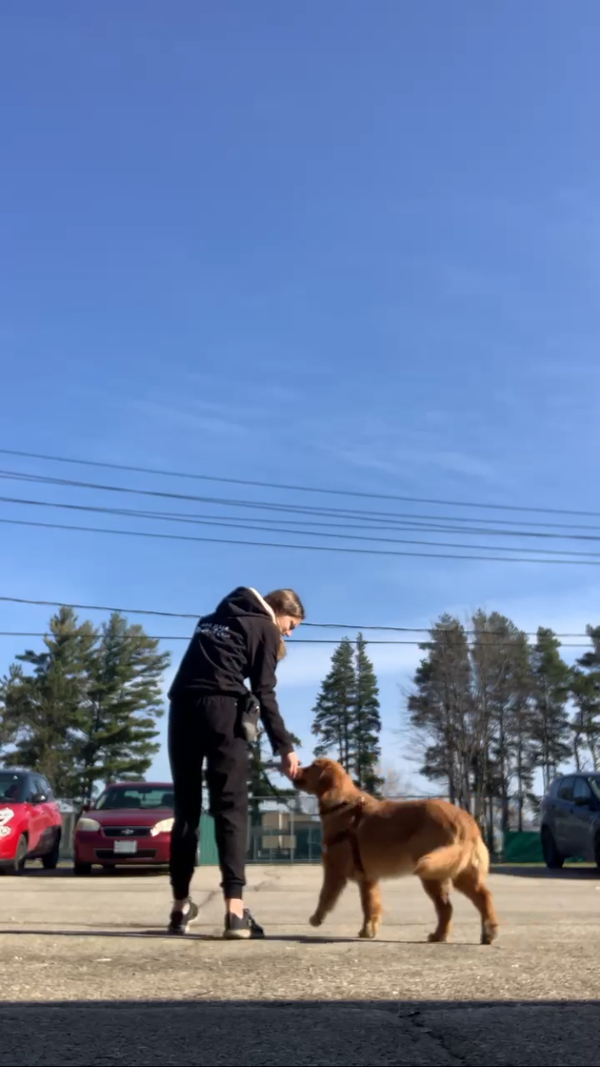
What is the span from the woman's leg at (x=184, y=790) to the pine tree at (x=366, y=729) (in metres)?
42.5

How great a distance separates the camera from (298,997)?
3.05 meters

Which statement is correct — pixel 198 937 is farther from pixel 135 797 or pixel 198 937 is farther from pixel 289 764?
pixel 135 797

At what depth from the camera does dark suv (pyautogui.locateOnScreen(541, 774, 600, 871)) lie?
50.1 ft

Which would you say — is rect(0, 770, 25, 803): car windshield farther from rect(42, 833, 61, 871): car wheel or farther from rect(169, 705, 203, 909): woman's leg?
rect(169, 705, 203, 909): woman's leg

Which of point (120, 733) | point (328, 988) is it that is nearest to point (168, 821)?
point (328, 988)

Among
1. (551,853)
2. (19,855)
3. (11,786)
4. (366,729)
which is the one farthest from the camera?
(366,729)

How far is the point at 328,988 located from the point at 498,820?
56668mm

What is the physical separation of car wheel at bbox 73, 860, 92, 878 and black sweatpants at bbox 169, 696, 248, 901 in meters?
9.66

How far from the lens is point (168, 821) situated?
1402 centimetres

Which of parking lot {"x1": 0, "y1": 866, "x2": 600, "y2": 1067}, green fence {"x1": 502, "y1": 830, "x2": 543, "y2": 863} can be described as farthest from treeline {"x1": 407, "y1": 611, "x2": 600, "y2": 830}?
parking lot {"x1": 0, "y1": 866, "x2": 600, "y2": 1067}

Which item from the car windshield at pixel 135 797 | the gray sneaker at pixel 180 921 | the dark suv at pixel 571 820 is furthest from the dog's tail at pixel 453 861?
→ the car windshield at pixel 135 797

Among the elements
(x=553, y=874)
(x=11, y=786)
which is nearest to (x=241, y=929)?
(x=11, y=786)

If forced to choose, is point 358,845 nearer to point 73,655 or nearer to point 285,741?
point 285,741

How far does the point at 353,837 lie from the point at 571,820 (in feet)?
39.2
